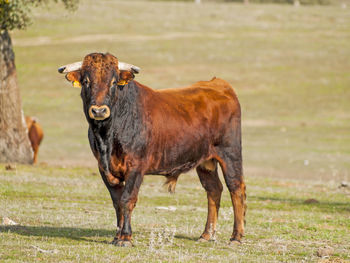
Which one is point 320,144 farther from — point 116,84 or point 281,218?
point 116,84

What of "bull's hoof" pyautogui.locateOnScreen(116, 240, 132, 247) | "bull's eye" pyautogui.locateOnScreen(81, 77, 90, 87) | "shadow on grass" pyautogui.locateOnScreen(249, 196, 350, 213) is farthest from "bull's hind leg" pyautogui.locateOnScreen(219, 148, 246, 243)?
"shadow on grass" pyautogui.locateOnScreen(249, 196, 350, 213)

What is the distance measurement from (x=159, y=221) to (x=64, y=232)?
237 cm

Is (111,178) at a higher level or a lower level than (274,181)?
higher

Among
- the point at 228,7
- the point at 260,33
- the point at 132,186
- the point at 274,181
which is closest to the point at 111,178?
the point at 132,186

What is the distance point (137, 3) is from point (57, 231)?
79205 mm

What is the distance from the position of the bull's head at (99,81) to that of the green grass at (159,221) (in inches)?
70.8

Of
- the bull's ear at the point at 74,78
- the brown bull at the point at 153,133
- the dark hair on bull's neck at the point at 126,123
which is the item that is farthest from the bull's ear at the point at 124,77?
the bull's ear at the point at 74,78

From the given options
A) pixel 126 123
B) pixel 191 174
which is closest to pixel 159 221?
pixel 126 123

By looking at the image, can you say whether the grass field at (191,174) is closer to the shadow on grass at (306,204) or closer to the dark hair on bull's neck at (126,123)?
the shadow on grass at (306,204)

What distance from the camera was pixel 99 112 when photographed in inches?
372

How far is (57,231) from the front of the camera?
1110 centimetres

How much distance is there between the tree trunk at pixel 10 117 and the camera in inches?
855

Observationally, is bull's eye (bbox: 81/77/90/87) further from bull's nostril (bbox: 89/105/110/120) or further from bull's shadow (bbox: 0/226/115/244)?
bull's shadow (bbox: 0/226/115/244)

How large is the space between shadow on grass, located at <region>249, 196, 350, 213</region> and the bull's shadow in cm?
588
